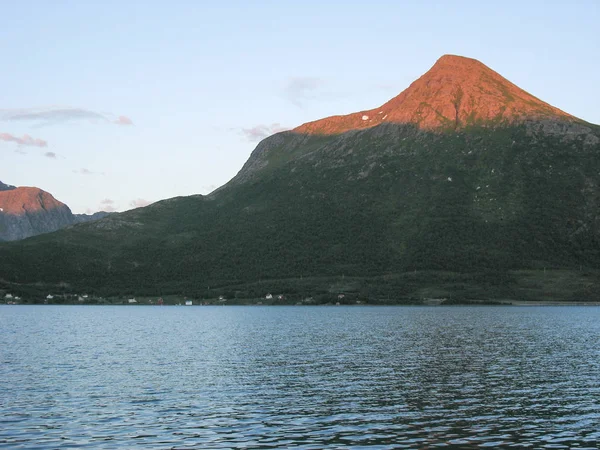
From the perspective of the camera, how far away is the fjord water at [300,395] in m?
46.8

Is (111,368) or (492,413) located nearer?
(492,413)

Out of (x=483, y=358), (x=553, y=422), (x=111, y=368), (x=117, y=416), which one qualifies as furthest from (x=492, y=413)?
(x=111, y=368)

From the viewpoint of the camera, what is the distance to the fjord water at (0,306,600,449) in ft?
153

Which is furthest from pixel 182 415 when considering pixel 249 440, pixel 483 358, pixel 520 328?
pixel 520 328

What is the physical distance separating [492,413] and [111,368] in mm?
46243

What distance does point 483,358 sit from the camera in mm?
94688

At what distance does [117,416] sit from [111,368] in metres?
31.4

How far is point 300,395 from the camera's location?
6394 centimetres

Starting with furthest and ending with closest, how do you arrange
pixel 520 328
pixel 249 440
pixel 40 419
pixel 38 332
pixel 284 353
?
1. pixel 520 328
2. pixel 38 332
3. pixel 284 353
4. pixel 40 419
5. pixel 249 440

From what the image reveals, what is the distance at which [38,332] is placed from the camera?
14875 cm

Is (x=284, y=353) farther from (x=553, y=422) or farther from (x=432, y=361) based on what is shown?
(x=553, y=422)

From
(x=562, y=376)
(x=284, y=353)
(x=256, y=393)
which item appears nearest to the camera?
(x=256, y=393)

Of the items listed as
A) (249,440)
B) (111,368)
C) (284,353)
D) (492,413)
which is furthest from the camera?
(284,353)

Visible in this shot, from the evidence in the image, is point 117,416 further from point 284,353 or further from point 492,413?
point 284,353
